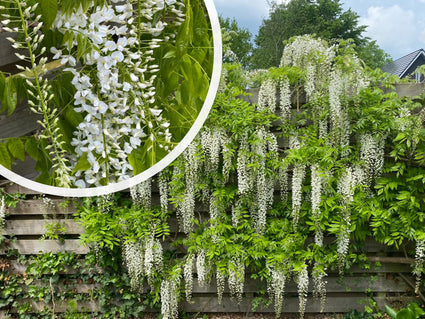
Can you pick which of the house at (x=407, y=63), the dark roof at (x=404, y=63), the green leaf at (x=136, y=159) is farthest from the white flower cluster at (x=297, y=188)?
the house at (x=407, y=63)

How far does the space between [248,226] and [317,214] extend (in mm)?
526

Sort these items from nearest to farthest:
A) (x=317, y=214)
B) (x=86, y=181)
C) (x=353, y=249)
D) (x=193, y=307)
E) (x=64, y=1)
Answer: (x=64, y=1) < (x=86, y=181) < (x=317, y=214) < (x=353, y=249) < (x=193, y=307)

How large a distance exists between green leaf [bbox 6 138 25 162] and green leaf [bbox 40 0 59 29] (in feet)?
0.69

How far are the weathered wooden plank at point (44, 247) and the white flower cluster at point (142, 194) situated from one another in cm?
76

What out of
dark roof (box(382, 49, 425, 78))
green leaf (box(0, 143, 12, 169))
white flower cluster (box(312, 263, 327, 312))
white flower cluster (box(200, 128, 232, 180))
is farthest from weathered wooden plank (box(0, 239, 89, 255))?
dark roof (box(382, 49, 425, 78))

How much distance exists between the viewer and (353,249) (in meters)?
3.06

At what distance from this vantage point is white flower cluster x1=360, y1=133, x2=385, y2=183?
2793mm

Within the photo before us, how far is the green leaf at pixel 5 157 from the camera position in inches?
26.7

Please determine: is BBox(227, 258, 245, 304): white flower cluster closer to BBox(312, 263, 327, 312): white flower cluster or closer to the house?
BBox(312, 263, 327, 312): white flower cluster

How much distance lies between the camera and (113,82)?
69cm

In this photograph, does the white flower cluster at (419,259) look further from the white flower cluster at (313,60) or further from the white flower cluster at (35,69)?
the white flower cluster at (35,69)

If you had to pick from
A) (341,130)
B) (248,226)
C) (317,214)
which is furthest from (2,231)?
(341,130)

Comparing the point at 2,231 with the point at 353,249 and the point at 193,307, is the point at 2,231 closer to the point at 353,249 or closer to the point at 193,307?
the point at 193,307

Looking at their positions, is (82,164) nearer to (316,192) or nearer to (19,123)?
(19,123)
